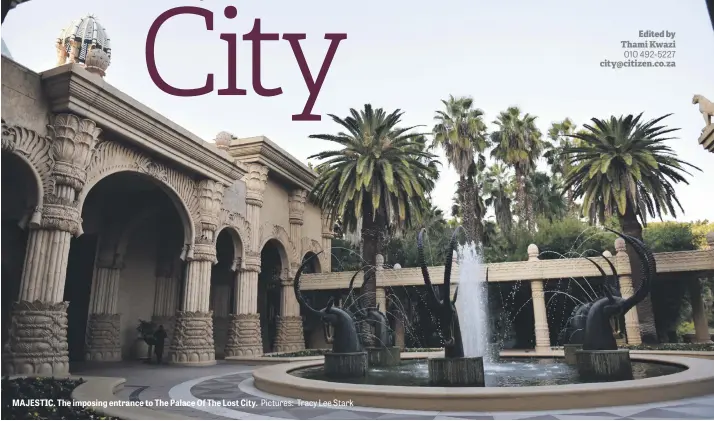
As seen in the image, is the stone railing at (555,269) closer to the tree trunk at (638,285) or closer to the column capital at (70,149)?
the tree trunk at (638,285)

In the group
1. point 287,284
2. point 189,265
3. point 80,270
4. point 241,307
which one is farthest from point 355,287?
point 80,270

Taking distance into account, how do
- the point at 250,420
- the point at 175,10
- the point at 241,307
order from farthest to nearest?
the point at 241,307
the point at 175,10
the point at 250,420

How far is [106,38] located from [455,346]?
1827 cm

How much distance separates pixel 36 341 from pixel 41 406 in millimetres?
5435

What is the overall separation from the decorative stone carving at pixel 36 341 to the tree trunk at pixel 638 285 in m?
19.4

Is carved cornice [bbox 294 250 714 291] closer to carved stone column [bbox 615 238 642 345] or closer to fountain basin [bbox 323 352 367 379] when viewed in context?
carved stone column [bbox 615 238 642 345]

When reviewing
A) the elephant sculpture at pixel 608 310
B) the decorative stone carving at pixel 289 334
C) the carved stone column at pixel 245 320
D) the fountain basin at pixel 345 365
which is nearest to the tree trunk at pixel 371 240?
the decorative stone carving at pixel 289 334

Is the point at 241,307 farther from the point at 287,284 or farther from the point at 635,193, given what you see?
the point at 635,193

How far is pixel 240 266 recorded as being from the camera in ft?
60.1

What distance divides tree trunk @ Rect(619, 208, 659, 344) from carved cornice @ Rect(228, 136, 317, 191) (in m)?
14.5

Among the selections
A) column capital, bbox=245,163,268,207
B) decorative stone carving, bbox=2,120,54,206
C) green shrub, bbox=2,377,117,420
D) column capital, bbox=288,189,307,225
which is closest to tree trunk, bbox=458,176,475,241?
column capital, bbox=288,189,307,225

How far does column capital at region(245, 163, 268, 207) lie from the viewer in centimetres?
1898

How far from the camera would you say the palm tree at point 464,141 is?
27156mm

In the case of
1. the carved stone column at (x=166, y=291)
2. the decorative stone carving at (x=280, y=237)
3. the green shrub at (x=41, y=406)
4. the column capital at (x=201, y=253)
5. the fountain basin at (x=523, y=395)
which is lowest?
the fountain basin at (x=523, y=395)
